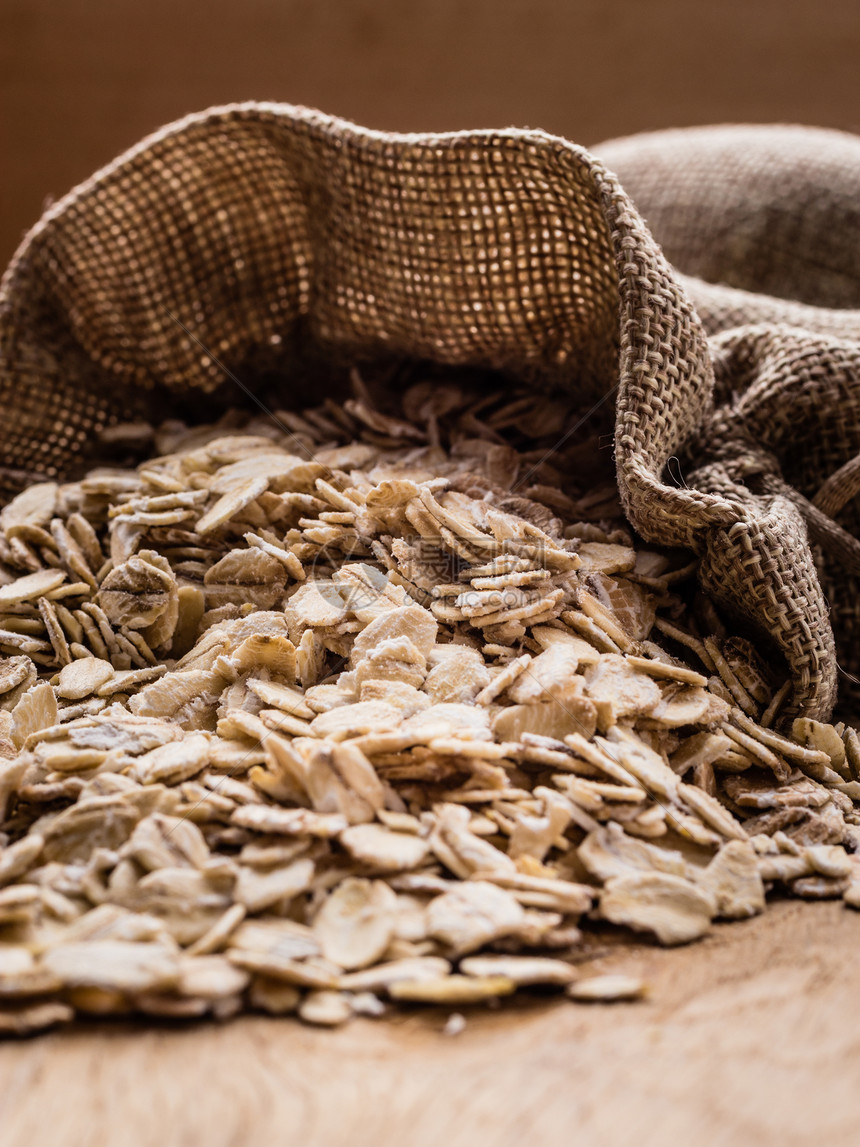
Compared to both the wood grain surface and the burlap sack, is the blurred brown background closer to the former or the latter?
the burlap sack

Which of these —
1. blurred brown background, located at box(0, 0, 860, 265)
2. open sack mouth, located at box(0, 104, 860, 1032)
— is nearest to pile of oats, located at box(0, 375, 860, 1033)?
open sack mouth, located at box(0, 104, 860, 1032)

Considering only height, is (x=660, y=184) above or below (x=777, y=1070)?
above

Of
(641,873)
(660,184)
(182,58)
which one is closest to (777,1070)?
(641,873)

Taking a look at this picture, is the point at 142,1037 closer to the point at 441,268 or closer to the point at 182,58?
the point at 441,268

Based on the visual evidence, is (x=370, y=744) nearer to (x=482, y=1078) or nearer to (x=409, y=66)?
(x=482, y=1078)

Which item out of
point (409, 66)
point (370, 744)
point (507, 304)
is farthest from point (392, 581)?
point (409, 66)

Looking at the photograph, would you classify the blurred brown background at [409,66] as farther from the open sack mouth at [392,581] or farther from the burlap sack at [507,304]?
the open sack mouth at [392,581]
